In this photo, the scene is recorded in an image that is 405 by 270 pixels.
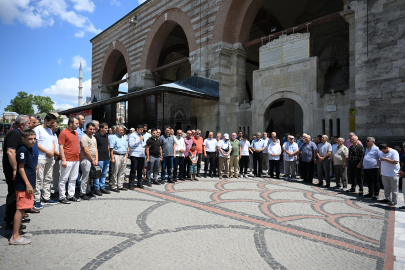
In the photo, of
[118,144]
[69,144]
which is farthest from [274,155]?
[69,144]

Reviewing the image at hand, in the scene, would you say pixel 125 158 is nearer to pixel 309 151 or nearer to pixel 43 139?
pixel 43 139

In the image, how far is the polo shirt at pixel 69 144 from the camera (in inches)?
208

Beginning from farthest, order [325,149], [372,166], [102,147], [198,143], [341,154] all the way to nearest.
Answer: [198,143]
[325,149]
[341,154]
[372,166]
[102,147]

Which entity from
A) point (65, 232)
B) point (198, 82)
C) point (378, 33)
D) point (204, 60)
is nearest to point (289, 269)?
point (65, 232)

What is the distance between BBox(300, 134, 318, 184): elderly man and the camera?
866 centimetres

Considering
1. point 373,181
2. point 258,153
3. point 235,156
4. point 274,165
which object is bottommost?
point 373,181

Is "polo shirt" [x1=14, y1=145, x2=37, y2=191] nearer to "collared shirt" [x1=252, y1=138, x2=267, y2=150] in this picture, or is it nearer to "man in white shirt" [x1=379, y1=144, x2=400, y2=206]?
"man in white shirt" [x1=379, y1=144, x2=400, y2=206]

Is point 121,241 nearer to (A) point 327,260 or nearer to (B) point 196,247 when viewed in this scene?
(B) point 196,247

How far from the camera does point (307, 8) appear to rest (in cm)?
1662

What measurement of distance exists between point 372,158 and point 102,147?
271 inches

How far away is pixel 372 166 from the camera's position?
6.44 metres

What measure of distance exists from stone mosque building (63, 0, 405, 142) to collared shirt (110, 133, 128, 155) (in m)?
5.45

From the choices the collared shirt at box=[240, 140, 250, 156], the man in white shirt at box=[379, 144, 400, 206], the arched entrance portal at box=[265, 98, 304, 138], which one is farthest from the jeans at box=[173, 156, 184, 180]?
the arched entrance portal at box=[265, 98, 304, 138]

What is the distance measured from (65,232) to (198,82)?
37.5ft
